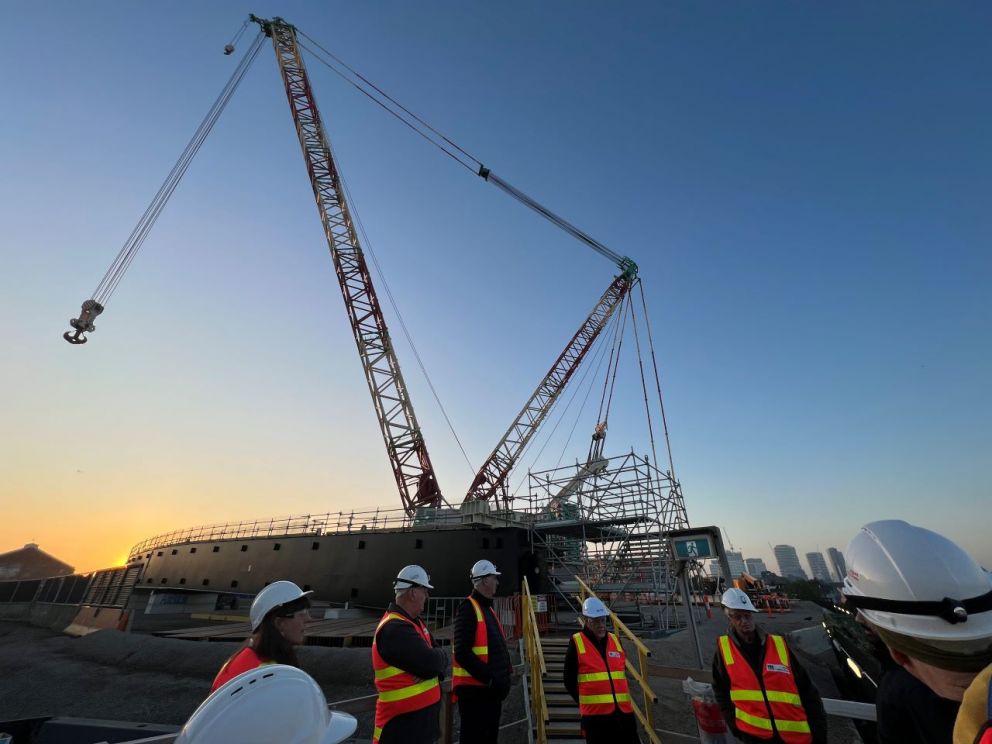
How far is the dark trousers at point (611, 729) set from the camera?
12.2ft

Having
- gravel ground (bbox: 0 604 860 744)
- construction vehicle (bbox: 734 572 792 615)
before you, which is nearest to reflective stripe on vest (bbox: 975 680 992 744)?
gravel ground (bbox: 0 604 860 744)

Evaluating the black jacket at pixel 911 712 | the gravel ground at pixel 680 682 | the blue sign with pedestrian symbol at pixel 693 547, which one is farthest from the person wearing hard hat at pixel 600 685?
the blue sign with pedestrian symbol at pixel 693 547

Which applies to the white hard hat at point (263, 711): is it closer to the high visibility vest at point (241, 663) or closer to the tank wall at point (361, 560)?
the high visibility vest at point (241, 663)

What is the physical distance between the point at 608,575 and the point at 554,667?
23.9 feet

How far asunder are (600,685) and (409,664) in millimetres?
1946

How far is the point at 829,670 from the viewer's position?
8.34 meters

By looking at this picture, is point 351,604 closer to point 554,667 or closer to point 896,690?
point 554,667

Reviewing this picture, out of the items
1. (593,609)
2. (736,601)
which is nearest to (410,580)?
(593,609)

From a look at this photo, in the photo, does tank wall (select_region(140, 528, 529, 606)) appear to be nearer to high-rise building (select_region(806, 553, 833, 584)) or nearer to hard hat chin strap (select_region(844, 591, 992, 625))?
hard hat chin strap (select_region(844, 591, 992, 625))

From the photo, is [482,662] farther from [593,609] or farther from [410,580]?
[593,609]

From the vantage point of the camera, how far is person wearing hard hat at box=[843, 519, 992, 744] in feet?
4.16

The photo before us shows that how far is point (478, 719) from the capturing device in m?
3.50

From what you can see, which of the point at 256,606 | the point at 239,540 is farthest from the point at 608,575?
the point at 239,540

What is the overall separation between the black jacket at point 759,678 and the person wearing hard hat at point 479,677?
1.67 m
